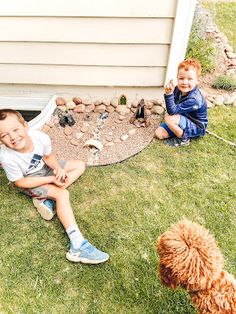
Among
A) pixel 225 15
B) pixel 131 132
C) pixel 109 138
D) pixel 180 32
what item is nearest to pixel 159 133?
pixel 131 132

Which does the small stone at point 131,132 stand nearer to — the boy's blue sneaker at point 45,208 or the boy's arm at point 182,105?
the boy's arm at point 182,105

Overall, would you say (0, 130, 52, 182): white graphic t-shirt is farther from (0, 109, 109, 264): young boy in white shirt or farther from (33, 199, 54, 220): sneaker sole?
(33, 199, 54, 220): sneaker sole

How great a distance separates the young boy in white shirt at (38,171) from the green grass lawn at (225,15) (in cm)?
377

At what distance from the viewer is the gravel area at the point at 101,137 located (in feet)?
10.4

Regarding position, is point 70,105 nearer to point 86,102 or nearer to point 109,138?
point 86,102

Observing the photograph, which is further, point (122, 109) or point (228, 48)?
point (228, 48)

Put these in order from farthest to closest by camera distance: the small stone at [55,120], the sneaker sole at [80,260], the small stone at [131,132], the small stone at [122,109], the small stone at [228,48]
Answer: the small stone at [228,48]
the small stone at [122,109]
the small stone at [55,120]
the small stone at [131,132]
the sneaker sole at [80,260]

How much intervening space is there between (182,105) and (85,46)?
1151mm

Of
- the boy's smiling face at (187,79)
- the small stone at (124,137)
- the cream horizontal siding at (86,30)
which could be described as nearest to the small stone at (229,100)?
the boy's smiling face at (187,79)

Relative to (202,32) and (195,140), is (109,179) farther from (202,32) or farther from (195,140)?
(202,32)

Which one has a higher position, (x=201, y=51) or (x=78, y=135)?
(x=201, y=51)

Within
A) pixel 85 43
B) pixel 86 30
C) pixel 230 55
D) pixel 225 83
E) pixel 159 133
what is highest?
pixel 86 30

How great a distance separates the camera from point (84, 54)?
333 centimetres

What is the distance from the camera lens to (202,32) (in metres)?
4.80
